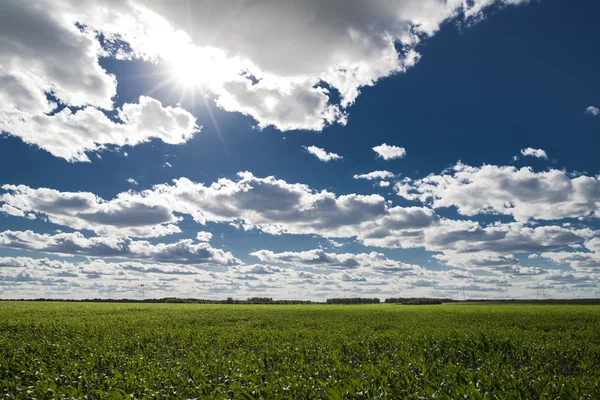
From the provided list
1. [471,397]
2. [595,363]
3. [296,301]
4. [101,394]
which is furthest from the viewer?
[296,301]

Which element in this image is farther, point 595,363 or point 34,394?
point 595,363

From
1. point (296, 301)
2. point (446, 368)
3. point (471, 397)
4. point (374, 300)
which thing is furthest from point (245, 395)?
point (374, 300)

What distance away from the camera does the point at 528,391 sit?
12672mm

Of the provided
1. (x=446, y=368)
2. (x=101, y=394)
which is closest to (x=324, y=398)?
(x=446, y=368)

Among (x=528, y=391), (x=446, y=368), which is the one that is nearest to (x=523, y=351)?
(x=446, y=368)

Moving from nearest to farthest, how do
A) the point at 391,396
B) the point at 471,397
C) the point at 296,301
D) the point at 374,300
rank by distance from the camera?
1. the point at 471,397
2. the point at 391,396
3. the point at 296,301
4. the point at 374,300

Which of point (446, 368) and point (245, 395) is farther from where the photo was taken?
point (446, 368)

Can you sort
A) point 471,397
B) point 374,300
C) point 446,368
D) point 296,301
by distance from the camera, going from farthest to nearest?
point 374,300 → point 296,301 → point 446,368 → point 471,397

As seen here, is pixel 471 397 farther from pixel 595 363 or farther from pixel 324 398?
pixel 595 363

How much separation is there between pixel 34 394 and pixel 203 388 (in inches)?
245

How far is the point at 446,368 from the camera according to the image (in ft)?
52.0

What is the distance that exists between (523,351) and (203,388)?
58.1ft

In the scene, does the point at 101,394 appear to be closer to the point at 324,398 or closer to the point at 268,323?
the point at 324,398

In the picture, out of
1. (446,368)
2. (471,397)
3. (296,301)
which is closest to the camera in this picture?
(471,397)
